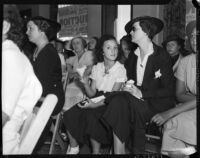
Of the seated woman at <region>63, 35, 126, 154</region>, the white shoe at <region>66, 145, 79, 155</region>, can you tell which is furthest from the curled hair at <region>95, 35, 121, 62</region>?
the white shoe at <region>66, 145, 79, 155</region>

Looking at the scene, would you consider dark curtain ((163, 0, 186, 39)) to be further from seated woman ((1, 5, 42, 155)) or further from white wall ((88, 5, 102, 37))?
seated woman ((1, 5, 42, 155))

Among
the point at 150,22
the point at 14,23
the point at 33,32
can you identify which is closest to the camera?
the point at 14,23

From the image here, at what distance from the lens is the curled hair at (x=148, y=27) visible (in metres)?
2.37

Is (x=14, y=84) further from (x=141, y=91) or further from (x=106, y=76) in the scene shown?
(x=141, y=91)

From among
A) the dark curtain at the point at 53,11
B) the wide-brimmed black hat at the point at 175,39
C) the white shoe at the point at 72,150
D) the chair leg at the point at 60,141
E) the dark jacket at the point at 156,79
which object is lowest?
the white shoe at the point at 72,150

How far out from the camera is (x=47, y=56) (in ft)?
7.46

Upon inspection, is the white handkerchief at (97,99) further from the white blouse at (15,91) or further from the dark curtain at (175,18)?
the dark curtain at (175,18)

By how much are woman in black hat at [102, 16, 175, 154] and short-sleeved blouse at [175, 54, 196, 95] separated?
7 centimetres

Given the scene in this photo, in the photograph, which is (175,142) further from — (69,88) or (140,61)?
(69,88)

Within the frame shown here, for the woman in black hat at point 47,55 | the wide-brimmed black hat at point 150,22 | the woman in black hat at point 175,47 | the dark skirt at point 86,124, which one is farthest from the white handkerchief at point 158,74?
the woman in black hat at point 47,55

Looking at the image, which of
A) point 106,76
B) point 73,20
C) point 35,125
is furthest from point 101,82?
point 35,125

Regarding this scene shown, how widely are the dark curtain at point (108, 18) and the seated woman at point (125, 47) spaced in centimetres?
8

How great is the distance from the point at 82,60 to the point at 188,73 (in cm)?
62

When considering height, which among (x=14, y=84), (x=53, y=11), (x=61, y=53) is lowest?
(x=14, y=84)
